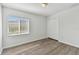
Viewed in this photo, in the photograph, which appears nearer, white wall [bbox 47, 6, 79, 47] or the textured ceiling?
the textured ceiling

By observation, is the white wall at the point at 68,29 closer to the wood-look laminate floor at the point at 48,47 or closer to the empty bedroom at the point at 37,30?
the empty bedroom at the point at 37,30

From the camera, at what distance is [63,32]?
1.46 m

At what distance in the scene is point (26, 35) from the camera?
3.69 ft

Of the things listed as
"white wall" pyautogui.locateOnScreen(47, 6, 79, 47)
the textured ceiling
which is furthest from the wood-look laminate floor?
the textured ceiling

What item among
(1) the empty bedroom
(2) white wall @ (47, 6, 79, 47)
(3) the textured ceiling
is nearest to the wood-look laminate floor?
(1) the empty bedroom

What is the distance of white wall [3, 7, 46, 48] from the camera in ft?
3.17

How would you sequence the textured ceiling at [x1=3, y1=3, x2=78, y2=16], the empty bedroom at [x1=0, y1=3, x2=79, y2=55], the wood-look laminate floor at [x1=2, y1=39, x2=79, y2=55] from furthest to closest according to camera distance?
the wood-look laminate floor at [x1=2, y1=39, x2=79, y2=55], the empty bedroom at [x1=0, y1=3, x2=79, y2=55], the textured ceiling at [x1=3, y1=3, x2=78, y2=16]

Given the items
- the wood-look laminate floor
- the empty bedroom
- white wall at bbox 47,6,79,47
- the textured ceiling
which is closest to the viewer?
the textured ceiling

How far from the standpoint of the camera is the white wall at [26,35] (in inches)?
38.0

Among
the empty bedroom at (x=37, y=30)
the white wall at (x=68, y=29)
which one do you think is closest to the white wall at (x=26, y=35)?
the empty bedroom at (x=37, y=30)

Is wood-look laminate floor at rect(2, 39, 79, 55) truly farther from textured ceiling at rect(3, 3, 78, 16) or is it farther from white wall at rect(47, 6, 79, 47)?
textured ceiling at rect(3, 3, 78, 16)

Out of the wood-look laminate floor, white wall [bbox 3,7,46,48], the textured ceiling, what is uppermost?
the textured ceiling

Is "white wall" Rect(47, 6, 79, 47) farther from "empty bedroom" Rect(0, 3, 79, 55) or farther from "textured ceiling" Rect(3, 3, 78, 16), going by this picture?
"textured ceiling" Rect(3, 3, 78, 16)

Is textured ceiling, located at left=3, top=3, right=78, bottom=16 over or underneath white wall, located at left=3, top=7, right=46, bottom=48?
over
